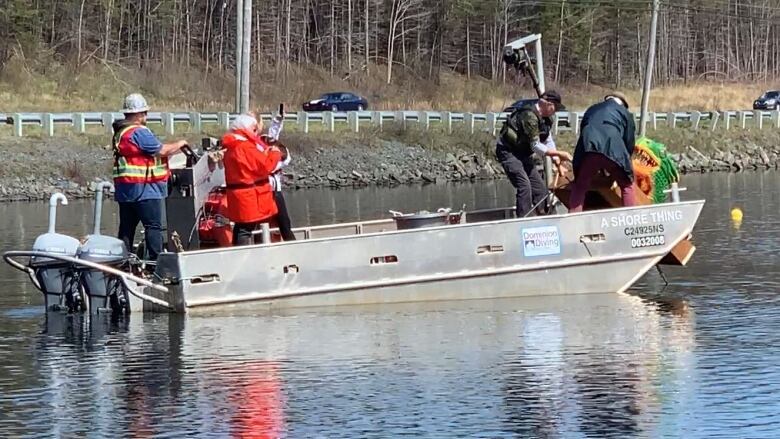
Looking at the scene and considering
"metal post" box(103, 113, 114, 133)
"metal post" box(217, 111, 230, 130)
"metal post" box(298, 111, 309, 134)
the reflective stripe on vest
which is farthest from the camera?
"metal post" box(298, 111, 309, 134)

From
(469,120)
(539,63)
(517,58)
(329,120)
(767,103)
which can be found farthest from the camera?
(767,103)

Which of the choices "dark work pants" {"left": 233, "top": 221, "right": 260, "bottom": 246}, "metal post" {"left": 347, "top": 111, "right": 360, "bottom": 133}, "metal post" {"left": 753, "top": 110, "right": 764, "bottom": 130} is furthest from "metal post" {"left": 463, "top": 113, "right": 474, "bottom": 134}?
"dark work pants" {"left": 233, "top": 221, "right": 260, "bottom": 246}

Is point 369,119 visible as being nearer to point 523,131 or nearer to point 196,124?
point 196,124

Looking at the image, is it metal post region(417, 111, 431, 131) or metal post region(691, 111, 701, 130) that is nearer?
metal post region(417, 111, 431, 131)

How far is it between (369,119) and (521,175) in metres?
39.7

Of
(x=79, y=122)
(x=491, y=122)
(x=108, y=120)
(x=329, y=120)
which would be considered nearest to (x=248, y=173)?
(x=79, y=122)

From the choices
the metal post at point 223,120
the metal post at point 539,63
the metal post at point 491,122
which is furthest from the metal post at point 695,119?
the metal post at point 539,63

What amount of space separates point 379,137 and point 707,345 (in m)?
41.6

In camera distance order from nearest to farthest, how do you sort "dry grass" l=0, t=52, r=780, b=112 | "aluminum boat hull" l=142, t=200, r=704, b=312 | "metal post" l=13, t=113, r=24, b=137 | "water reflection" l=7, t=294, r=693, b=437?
"water reflection" l=7, t=294, r=693, b=437 → "aluminum boat hull" l=142, t=200, r=704, b=312 → "metal post" l=13, t=113, r=24, b=137 → "dry grass" l=0, t=52, r=780, b=112

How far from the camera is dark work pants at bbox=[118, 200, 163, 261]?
16.0m

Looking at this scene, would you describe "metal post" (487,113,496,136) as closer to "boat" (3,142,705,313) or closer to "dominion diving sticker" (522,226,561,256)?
"boat" (3,142,705,313)

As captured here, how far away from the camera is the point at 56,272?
15.9 m

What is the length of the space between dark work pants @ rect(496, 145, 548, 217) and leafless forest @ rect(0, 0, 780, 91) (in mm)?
54760

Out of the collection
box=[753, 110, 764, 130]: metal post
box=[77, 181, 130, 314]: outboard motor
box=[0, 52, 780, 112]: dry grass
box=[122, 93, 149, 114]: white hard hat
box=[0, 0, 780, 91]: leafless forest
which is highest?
box=[0, 0, 780, 91]: leafless forest
